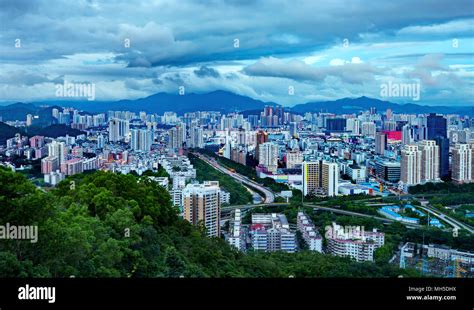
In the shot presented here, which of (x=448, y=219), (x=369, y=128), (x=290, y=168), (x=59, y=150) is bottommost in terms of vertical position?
(x=448, y=219)

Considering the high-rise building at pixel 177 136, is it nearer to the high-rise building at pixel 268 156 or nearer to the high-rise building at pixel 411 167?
the high-rise building at pixel 268 156

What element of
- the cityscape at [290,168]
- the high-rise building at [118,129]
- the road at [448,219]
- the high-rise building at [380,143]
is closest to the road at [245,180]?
the cityscape at [290,168]

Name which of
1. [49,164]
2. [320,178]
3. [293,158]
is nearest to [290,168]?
[293,158]

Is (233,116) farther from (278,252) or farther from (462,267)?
(462,267)

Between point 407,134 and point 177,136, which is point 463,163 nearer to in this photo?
point 407,134

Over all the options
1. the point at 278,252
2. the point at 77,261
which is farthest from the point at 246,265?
the point at 77,261

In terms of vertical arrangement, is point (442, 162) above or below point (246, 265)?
above
